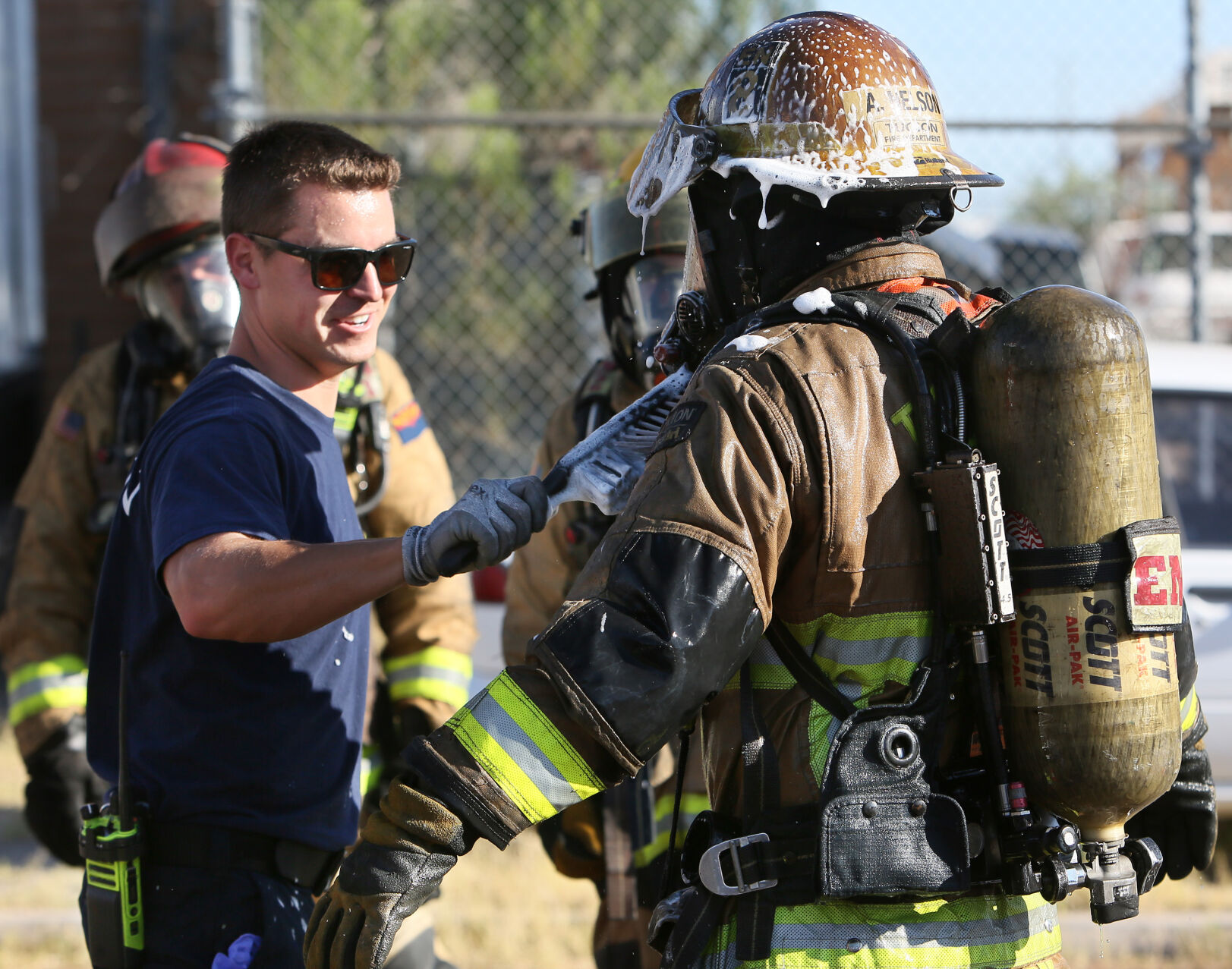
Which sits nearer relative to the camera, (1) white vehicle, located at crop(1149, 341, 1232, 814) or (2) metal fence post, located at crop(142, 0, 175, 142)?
(1) white vehicle, located at crop(1149, 341, 1232, 814)

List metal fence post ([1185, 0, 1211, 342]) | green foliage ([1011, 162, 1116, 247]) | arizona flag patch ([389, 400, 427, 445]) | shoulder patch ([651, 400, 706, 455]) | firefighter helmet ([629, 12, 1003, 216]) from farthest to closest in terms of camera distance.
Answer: green foliage ([1011, 162, 1116, 247]) < metal fence post ([1185, 0, 1211, 342]) < arizona flag patch ([389, 400, 427, 445]) < firefighter helmet ([629, 12, 1003, 216]) < shoulder patch ([651, 400, 706, 455])

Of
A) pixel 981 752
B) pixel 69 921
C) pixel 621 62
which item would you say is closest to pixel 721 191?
pixel 981 752

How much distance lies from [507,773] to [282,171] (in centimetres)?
130

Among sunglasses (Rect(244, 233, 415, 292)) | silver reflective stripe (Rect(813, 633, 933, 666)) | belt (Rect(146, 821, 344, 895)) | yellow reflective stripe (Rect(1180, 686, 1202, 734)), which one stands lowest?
belt (Rect(146, 821, 344, 895))

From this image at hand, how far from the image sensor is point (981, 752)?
1852 millimetres

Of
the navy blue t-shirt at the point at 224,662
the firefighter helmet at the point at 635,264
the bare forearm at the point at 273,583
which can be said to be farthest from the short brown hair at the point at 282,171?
the firefighter helmet at the point at 635,264

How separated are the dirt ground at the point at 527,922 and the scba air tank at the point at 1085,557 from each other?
8.44ft

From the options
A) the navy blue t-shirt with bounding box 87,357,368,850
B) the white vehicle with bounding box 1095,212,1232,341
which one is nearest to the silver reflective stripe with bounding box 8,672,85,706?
the navy blue t-shirt with bounding box 87,357,368,850

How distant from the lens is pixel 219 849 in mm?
2119

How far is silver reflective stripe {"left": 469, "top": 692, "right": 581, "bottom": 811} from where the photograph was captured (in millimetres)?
1631

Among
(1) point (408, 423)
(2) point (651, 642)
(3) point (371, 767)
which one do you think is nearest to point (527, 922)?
(3) point (371, 767)

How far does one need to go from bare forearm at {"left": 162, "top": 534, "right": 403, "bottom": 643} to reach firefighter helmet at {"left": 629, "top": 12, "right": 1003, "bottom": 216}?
Answer: 0.74 metres

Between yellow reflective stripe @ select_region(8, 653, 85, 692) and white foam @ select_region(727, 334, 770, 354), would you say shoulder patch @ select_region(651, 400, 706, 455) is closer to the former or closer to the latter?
white foam @ select_region(727, 334, 770, 354)

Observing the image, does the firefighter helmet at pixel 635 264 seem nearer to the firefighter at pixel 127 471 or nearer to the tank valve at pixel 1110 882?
the firefighter at pixel 127 471
